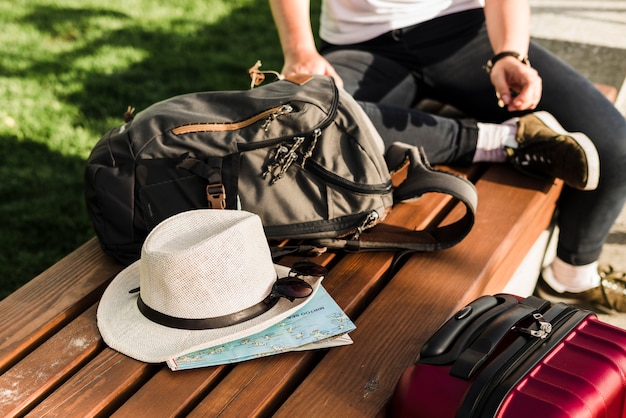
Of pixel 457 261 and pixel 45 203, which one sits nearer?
pixel 457 261

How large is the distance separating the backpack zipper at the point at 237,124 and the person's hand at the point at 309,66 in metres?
0.37

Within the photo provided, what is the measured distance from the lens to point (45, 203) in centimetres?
280

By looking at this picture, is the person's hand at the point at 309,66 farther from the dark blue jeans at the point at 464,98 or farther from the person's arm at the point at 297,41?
the dark blue jeans at the point at 464,98

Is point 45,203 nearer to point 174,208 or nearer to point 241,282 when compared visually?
point 174,208

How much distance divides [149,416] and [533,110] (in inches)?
62.5

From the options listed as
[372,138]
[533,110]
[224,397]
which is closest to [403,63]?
[533,110]

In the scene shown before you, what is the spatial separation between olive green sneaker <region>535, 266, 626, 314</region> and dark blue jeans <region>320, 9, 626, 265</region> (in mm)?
122

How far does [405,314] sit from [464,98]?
1.02m

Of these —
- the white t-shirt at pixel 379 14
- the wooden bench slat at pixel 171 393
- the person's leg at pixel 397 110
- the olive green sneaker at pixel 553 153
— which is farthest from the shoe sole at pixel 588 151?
the wooden bench slat at pixel 171 393

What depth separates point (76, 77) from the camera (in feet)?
12.0

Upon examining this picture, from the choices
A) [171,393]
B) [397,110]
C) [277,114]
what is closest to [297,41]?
[397,110]

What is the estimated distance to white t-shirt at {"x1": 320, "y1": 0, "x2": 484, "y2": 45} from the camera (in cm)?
244

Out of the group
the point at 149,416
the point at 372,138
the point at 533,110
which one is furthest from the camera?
the point at 533,110

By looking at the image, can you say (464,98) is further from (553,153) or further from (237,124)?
(237,124)
